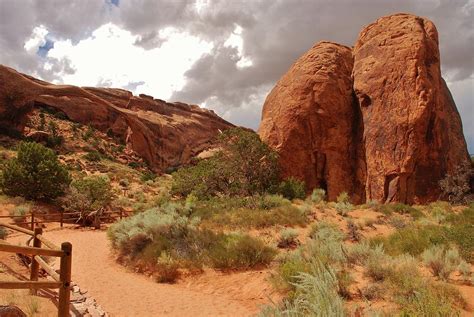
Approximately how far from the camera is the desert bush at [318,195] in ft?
69.9

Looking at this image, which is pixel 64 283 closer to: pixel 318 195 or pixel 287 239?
pixel 287 239

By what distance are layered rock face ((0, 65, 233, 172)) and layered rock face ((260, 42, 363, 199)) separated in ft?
108

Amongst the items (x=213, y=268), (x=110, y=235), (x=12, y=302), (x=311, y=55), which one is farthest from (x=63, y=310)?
(x=311, y=55)

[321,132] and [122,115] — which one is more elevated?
[122,115]

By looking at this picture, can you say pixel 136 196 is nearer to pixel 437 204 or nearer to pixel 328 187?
pixel 328 187

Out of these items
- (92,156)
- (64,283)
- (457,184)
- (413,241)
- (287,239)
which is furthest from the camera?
(92,156)

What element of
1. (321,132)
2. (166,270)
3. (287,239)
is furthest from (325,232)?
(321,132)

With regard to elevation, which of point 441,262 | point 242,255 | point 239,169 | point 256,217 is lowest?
point 242,255

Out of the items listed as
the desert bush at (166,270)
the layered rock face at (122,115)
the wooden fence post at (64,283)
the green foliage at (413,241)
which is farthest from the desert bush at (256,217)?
the layered rock face at (122,115)

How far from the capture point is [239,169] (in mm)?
22281

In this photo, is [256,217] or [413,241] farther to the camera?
[256,217]

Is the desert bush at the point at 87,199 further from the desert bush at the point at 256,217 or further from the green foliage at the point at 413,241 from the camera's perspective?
the green foliage at the point at 413,241

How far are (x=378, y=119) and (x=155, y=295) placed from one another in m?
19.2

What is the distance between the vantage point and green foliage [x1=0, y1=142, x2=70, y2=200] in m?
21.7
